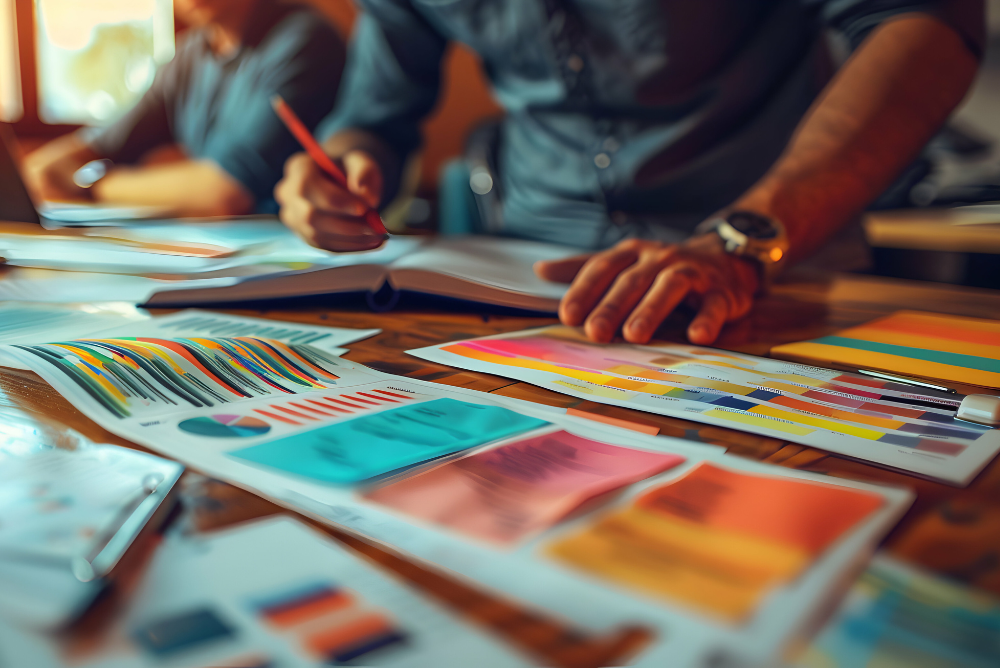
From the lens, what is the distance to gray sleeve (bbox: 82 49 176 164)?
2090 millimetres

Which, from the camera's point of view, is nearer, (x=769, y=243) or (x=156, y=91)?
(x=769, y=243)

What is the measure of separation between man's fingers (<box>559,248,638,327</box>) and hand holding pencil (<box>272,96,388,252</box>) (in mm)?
262

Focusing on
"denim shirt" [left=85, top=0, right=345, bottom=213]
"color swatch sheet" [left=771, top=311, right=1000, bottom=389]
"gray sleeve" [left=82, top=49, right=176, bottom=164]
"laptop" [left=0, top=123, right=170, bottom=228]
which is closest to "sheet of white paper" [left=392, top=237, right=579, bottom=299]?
"color swatch sheet" [left=771, top=311, right=1000, bottom=389]

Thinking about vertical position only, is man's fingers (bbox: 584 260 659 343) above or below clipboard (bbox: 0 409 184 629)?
below

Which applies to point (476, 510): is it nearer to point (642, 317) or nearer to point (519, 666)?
point (519, 666)

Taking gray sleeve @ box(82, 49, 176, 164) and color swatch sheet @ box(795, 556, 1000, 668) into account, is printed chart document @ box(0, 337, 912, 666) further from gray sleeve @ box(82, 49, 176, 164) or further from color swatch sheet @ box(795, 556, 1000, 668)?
gray sleeve @ box(82, 49, 176, 164)

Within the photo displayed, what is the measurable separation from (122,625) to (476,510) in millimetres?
105

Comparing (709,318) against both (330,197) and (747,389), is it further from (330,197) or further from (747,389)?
(330,197)

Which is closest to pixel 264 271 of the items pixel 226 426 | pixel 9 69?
pixel 226 426

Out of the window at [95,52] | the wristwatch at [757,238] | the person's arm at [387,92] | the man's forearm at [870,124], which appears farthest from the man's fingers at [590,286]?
the window at [95,52]

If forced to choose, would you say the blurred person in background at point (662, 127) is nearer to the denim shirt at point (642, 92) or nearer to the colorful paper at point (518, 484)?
the denim shirt at point (642, 92)

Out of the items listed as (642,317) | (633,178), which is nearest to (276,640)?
(642,317)

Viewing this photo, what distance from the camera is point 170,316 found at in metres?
0.55

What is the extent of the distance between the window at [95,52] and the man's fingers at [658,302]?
2668mm
